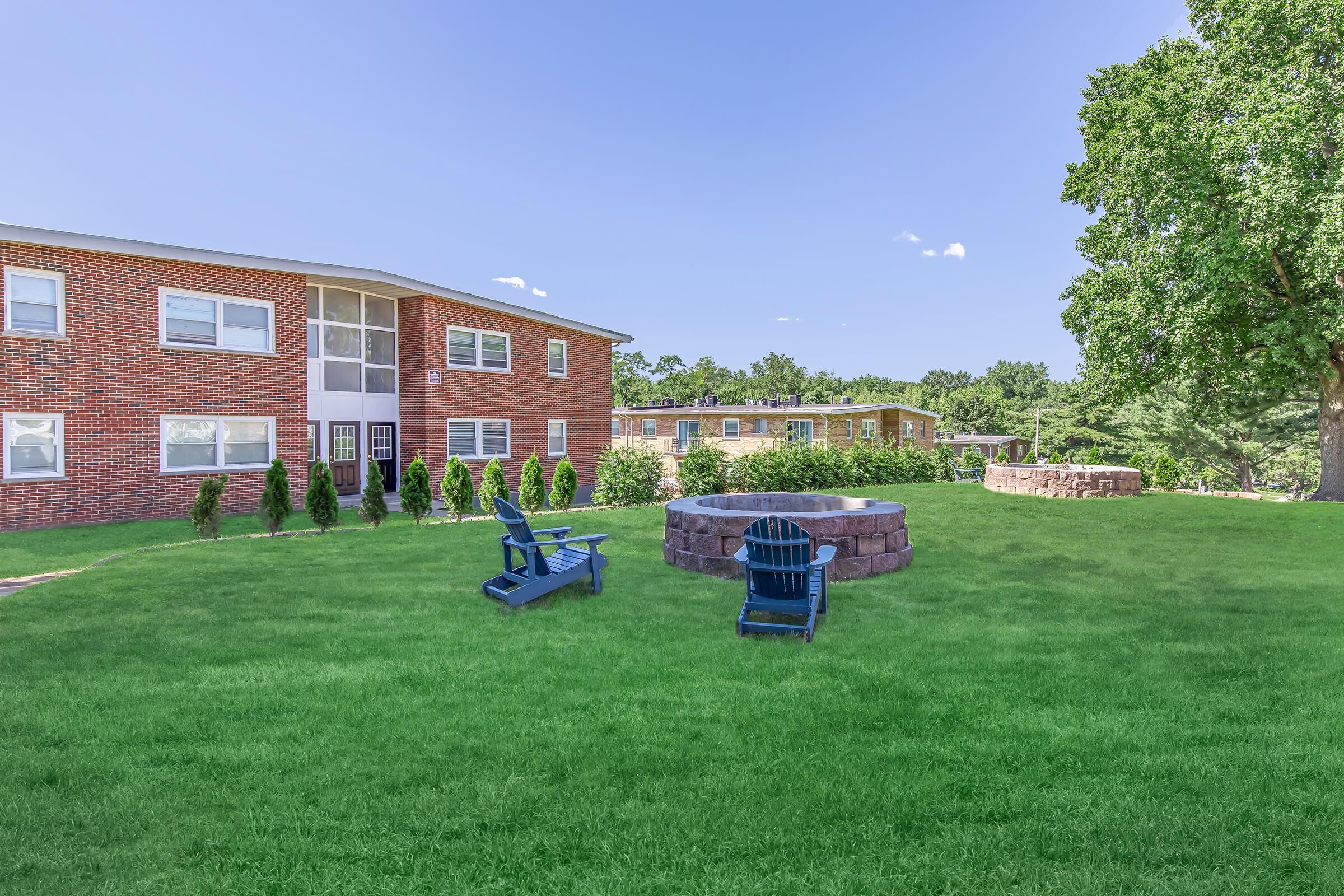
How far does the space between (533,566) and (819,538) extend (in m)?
3.42

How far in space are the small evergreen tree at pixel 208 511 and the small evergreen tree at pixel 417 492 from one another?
3077mm

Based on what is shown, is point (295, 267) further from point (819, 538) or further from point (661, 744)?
point (661, 744)

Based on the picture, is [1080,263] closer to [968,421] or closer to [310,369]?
[310,369]

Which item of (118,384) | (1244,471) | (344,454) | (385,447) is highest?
(118,384)

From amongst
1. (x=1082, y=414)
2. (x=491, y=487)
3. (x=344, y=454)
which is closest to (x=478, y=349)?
(x=344, y=454)

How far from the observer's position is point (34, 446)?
13.6 meters

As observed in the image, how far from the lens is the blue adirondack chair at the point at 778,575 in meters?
5.96

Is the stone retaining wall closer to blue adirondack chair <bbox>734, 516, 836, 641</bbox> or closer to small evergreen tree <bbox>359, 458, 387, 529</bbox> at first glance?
blue adirondack chair <bbox>734, 516, 836, 641</bbox>

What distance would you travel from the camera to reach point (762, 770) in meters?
3.47

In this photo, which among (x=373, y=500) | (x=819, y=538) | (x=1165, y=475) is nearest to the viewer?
(x=819, y=538)

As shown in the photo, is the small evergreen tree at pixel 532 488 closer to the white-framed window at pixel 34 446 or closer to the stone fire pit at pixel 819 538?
the stone fire pit at pixel 819 538

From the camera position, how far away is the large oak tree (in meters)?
15.5

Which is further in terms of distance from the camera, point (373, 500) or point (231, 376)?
point (231, 376)

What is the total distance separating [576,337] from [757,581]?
1827 centimetres
